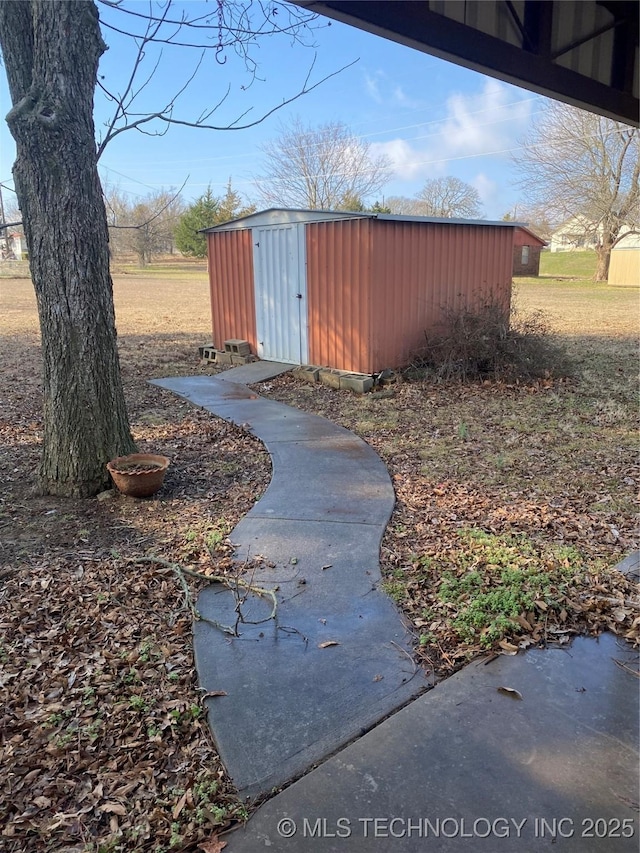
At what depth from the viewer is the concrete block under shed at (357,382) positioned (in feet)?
26.2

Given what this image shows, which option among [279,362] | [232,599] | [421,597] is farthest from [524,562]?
[279,362]

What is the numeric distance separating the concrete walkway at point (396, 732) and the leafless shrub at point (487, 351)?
5.16m

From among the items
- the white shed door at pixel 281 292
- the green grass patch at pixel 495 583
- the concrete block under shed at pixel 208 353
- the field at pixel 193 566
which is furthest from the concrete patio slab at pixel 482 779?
the concrete block under shed at pixel 208 353

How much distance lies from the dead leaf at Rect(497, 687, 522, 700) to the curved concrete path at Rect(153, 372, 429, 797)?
0.31 meters

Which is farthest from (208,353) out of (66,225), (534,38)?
(534,38)

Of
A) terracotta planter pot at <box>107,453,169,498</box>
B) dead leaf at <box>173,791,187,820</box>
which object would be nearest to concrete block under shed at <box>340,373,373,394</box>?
terracotta planter pot at <box>107,453,169,498</box>

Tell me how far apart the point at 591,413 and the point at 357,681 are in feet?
17.8

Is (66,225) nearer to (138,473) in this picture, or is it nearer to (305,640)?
(138,473)

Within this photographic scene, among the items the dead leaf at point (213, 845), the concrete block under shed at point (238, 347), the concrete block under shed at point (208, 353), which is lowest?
the dead leaf at point (213, 845)

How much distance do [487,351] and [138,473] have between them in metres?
5.67

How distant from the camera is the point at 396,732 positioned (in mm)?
2082

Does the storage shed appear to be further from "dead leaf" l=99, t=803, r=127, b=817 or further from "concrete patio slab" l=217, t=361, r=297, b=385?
"dead leaf" l=99, t=803, r=127, b=817

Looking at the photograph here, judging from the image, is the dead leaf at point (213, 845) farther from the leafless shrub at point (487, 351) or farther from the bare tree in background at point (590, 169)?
the bare tree in background at point (590, 169)

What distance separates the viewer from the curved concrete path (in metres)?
2.08
